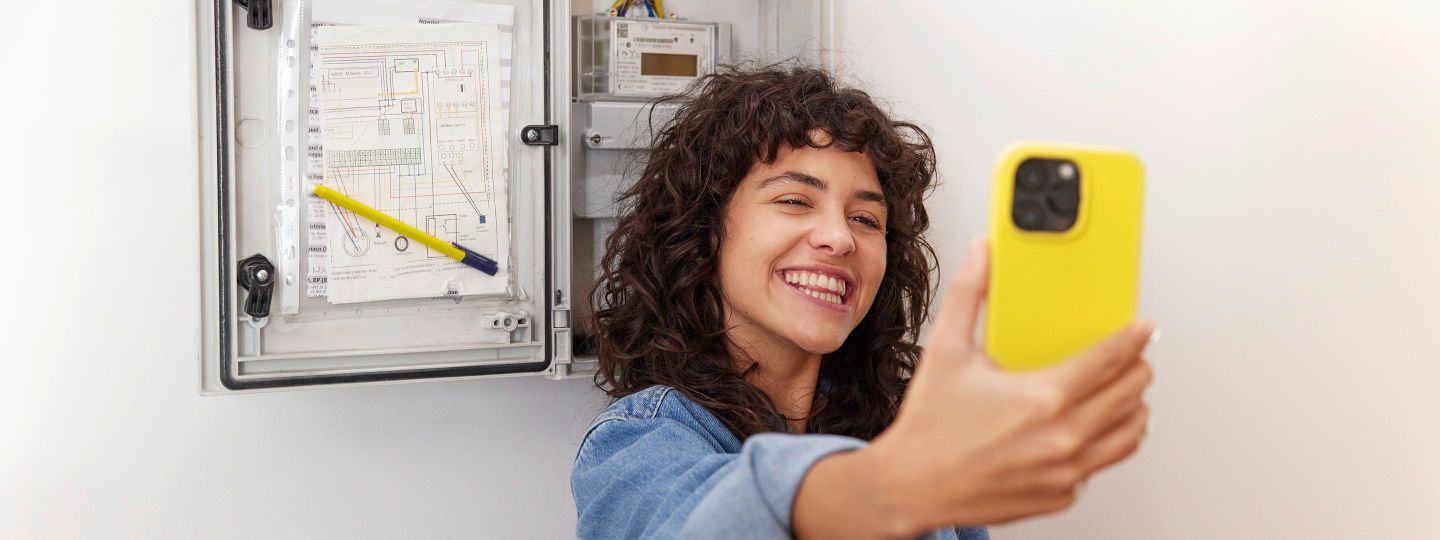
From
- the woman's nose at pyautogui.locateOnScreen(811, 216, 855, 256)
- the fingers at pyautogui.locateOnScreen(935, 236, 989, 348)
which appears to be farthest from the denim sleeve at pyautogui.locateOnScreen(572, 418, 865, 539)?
the woman's nose at pyautogui.locateOnScreen(811, 216, 855, 256)

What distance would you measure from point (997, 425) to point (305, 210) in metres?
0.95

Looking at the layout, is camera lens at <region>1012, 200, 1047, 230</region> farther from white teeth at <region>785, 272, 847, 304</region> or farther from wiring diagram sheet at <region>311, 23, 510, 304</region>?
wiring diagram sheet at <region>311, 23, 510, 304</region>

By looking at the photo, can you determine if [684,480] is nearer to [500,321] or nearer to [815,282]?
[815,282]

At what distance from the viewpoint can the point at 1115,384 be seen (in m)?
0.53

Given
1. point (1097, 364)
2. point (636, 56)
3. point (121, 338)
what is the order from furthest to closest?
point (636, 56) < point (121, 338) < point (1097, 364)

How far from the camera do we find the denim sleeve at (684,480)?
63cm

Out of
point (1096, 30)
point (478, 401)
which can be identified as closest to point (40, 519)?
point (478, 401)

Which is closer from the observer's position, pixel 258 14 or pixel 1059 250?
pixel 1059 250

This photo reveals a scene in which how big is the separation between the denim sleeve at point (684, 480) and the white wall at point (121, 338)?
63 cm

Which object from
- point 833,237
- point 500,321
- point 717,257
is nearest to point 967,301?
point 833,237

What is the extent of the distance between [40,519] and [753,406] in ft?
3.17

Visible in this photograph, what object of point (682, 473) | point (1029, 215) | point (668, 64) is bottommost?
point (682, 473)

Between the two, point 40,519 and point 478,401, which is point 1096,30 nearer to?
point 478,401

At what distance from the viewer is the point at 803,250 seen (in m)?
1.09
